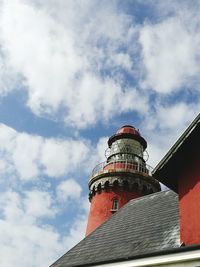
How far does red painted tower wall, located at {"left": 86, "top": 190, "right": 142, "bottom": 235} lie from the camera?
76.0 ft

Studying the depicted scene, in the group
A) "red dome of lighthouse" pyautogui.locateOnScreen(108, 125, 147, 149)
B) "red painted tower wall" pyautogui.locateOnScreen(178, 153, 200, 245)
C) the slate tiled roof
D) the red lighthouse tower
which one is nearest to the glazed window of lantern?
the red lighthouse tower

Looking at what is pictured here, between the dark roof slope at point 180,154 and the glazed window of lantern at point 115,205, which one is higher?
the glazed window of lantern at point 115,205

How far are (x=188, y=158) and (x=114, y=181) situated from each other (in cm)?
1487

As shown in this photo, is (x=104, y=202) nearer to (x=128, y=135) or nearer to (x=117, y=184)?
(x=117, y=184)

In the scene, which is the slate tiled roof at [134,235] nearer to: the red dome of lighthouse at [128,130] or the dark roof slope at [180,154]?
the dark roof slope at [180,154]

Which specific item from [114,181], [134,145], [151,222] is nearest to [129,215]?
[151,222]

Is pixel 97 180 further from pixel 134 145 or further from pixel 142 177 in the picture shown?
pixel 134 145

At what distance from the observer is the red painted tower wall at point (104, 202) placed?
2316 centimetres

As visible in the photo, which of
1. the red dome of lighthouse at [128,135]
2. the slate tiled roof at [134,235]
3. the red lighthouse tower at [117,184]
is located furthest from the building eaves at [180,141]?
the red dome of lighthouse at [128,135]

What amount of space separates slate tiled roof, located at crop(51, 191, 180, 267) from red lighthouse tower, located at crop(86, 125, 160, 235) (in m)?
8.11

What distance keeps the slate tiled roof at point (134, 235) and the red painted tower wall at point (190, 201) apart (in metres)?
0.69

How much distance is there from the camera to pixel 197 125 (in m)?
9.70

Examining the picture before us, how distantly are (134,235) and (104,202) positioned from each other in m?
12.2

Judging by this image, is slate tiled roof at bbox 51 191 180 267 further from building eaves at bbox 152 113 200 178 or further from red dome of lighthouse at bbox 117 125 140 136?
red dome of lighthouse at bbox 117 125 140 136
